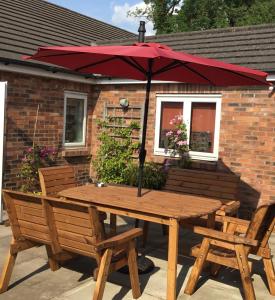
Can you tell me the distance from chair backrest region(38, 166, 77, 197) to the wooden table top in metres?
0.66

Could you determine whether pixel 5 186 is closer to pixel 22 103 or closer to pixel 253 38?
pixel 22 103

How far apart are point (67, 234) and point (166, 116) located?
5521 mm

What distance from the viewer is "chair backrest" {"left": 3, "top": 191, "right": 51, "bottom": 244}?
4.24 metres

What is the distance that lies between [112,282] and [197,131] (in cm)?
481

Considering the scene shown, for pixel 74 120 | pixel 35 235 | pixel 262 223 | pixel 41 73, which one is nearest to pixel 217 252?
pixel 262 223

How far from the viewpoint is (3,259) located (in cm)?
521

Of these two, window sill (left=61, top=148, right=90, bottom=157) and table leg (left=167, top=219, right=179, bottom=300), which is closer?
table leg (left=167, top=219, right=179, bottom=300)

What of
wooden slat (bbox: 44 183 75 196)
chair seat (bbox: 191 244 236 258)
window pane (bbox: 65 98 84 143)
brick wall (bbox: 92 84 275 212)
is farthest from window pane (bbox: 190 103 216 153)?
chair seat (bbox: 191 244 236 258)

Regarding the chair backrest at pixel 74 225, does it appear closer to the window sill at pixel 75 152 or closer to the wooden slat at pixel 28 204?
the wooden slat at pixel 28 204

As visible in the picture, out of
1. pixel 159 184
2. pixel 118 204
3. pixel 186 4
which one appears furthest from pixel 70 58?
pixel 186 4

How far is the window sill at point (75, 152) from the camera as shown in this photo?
954cm

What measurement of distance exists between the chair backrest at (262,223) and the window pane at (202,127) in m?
4.13

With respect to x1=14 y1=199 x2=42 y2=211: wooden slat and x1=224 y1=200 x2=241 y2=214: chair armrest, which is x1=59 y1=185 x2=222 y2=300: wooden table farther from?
x1=14 y1=199 x2=42 y2=211: wooden slat

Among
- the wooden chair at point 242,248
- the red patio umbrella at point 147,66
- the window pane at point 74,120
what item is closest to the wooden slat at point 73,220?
the wooden chair at point 242,248
